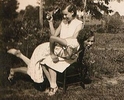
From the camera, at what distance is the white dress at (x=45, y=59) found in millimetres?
2611

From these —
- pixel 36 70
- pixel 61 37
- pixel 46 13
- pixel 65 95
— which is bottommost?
pixel 65 95

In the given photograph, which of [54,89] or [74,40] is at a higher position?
[74,40]

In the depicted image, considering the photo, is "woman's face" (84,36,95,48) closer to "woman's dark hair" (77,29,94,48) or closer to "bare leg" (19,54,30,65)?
"woman's dark hair" (77,29,94,48)

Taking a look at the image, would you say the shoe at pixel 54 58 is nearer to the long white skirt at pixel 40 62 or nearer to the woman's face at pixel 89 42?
the long white skirt at pixel 40 62

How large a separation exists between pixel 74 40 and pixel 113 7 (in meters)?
0.41

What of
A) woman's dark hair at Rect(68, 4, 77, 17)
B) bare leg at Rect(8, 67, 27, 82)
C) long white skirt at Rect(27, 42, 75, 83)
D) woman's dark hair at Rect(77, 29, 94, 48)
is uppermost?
woman's dark hair at Rect(68, 4, 77, 17)

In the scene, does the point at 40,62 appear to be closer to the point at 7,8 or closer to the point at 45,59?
the point at 45,59

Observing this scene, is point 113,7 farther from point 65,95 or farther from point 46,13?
point 65,95

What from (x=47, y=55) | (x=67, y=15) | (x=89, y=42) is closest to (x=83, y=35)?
(x=89, y=42)

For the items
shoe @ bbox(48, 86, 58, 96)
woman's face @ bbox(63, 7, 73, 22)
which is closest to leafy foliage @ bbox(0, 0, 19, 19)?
woman's face @ bbox(63, 7, 73, 22)

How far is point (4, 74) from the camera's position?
8.79ft

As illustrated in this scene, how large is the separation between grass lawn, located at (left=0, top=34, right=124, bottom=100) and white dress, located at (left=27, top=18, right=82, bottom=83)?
112 mm

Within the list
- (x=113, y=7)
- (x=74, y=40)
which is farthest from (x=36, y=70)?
(x=113, y=7)

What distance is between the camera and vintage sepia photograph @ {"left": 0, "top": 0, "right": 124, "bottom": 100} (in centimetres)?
261
